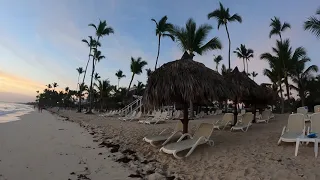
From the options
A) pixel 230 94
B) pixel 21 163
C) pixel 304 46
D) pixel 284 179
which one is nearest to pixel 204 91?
pixel 230 94

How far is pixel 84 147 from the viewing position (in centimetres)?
771

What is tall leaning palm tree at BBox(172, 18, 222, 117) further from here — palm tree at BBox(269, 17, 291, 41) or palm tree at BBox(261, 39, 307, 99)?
palm tree at BBox(269, 17, 291, 41)

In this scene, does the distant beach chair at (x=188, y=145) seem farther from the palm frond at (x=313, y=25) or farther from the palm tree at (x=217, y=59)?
the palm tree at (x=217, y=59)

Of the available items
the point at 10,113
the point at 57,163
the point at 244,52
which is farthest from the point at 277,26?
the point at 10,113

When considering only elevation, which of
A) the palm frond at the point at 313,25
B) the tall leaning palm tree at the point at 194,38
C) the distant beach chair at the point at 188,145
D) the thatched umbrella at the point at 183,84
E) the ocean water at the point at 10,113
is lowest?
the ocean water at the point at 10,113

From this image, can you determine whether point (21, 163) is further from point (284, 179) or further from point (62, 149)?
point (284, 179)

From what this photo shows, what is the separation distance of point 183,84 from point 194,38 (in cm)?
1208

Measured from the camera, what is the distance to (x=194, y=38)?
18.1 meters

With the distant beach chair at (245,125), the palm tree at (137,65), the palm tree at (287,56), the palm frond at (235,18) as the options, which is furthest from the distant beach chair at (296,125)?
the palm tree at (137,65)

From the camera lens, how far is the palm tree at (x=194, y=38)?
18.1 m

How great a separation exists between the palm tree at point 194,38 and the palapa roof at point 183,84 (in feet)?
36.8

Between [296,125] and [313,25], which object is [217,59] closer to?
[313,25]

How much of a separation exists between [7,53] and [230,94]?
21.7 meters

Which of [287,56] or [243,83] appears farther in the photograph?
[287,56]
